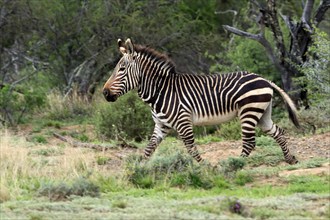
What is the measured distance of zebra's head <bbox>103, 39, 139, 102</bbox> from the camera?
13000 mm

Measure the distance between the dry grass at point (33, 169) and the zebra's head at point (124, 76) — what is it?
1.16 m

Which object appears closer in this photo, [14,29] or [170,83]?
[170,83]

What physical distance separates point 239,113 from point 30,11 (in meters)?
12.2

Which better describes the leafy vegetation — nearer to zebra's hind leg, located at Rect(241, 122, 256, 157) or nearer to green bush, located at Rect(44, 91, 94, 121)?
green bush, located at Rect(44, 91, 94, 121)

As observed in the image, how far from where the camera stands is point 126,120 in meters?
18.5

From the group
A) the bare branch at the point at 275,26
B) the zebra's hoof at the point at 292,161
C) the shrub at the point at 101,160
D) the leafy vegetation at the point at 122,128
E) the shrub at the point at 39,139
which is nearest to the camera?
the leafy vegetation at the point at 122,128

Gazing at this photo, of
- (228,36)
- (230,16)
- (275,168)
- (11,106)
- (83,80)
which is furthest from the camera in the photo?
(230,16)

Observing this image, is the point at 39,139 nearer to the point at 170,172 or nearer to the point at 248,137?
the point at 248,137

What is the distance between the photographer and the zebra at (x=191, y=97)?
12.5 meters

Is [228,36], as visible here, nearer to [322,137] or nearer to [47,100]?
[47,100]

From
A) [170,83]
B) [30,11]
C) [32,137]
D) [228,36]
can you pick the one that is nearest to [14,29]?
[30,11]

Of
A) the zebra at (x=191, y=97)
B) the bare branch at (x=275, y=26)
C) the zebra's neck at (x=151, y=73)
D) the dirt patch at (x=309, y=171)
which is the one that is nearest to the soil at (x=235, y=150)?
the dirt patch at (x=309, y=171)

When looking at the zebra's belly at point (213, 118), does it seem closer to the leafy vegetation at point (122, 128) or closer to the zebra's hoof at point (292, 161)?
the leafy vegetation at point (122, 128)

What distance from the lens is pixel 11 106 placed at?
2100 cm
